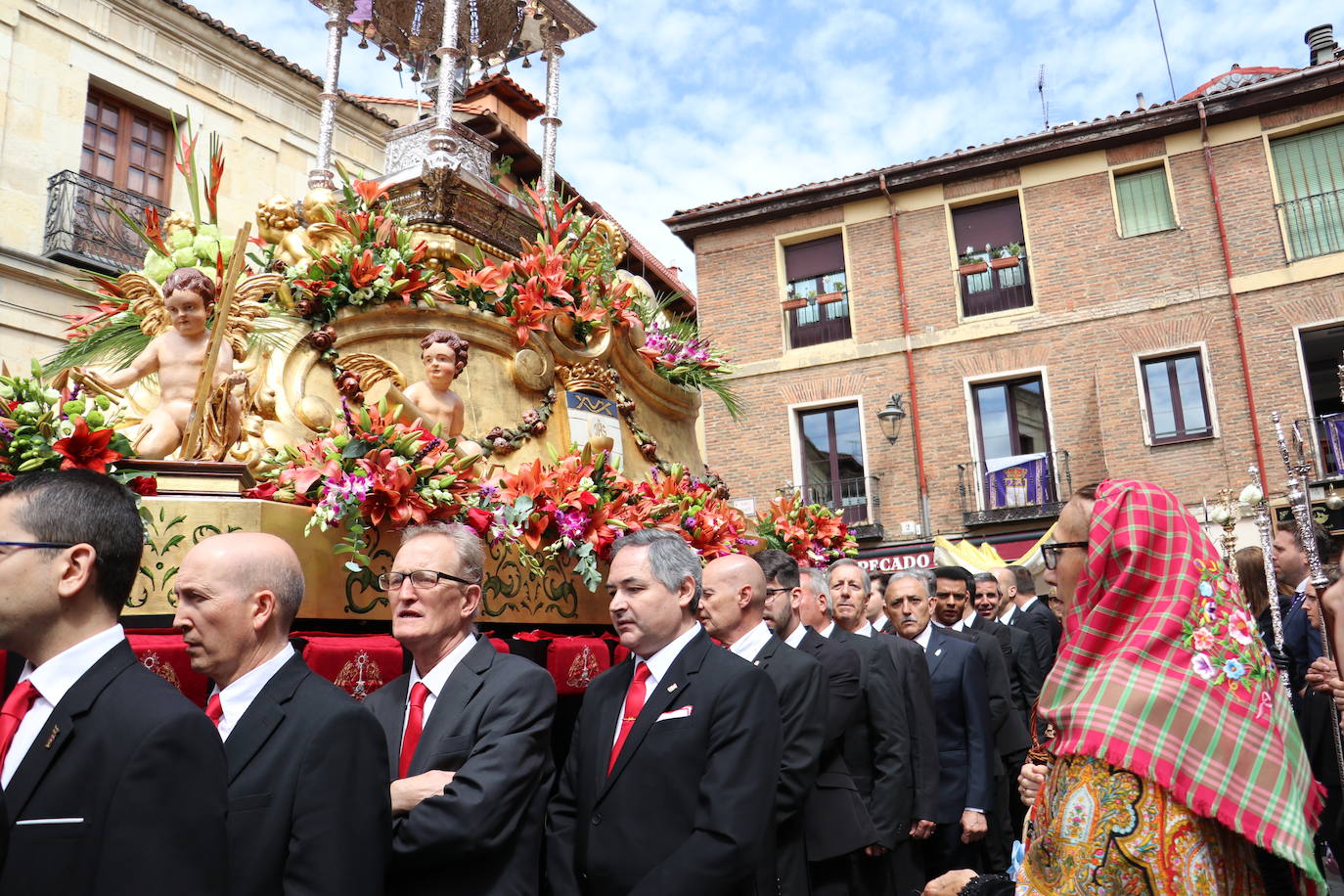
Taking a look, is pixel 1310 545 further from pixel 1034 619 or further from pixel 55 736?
pixel 1034 619

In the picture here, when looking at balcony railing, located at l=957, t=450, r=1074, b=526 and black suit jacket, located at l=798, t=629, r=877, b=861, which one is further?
balcony railing, located at l=957, t=450, r=1074, b=526

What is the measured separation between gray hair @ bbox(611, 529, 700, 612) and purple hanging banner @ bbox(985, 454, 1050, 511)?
596 inches

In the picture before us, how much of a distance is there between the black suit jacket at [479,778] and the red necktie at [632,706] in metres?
0.21

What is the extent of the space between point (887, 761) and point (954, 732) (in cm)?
112

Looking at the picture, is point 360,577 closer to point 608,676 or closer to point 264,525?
point 264,525

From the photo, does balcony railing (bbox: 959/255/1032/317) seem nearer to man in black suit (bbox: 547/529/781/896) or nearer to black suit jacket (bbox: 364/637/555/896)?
man in black suit (bbox: 547/529/781/896)

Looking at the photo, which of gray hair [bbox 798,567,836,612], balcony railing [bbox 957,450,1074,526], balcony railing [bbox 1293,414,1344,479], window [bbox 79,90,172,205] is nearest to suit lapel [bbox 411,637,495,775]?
gray hair [bbox 798,567,836,612]

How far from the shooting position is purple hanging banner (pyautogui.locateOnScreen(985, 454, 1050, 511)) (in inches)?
682

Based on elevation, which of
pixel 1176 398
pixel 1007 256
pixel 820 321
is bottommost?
pixel 1176 398

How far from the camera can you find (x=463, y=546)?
10.1ft

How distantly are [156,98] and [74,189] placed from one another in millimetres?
2030

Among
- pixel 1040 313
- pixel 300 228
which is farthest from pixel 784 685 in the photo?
pixel 1040 313

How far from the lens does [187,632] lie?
93.2 inches

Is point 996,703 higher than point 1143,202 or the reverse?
the reverse
